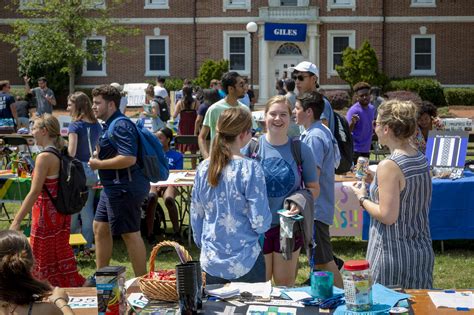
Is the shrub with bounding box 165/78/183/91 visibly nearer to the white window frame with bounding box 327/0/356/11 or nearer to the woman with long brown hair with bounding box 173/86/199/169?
the white window frame with bounding box 327/0/356/11

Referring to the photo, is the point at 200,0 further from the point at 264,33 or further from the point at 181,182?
the point at 181,182

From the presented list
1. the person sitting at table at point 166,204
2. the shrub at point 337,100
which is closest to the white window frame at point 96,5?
the shrub at point 337,100

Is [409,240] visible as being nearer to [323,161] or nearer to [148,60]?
[323,161]

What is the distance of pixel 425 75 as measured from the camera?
38.4 metres

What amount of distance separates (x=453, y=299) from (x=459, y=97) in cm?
3348

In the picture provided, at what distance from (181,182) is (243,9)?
29.6 m

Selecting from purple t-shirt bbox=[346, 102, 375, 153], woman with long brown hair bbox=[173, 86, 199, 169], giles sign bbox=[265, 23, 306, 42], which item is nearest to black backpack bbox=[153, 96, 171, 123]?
woman with long brown hair bbox=[173, 86, 199, 169]

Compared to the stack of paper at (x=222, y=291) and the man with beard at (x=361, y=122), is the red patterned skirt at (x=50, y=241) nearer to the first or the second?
the stack of paper at (x=222, y=291)

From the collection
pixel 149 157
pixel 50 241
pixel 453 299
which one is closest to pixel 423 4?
pixel 149 157

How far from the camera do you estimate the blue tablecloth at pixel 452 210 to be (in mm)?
8914

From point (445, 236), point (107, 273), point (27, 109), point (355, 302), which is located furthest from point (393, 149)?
point (27, 109)

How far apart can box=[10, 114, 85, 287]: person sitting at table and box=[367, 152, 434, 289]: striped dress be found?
2.92 metres

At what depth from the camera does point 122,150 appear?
22.3 feet

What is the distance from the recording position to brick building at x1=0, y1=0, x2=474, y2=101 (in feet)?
124
